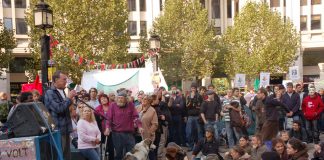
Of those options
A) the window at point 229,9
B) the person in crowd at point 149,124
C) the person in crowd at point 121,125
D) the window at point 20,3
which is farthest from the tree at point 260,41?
the person in crowd at point 121,125

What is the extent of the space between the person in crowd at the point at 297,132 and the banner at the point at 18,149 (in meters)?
7.84

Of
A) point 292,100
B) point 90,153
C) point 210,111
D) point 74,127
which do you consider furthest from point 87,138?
point 292,100

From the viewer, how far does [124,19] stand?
3244 cm

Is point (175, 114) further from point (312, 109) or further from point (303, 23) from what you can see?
point (303, 23)

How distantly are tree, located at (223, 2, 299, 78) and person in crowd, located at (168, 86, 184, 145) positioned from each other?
26750 mm

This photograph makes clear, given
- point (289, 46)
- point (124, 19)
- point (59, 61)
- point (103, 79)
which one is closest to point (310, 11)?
point (289, 46)

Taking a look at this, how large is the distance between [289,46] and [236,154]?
110 feet

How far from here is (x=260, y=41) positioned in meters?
40.7

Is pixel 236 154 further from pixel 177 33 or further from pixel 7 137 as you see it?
pixel 177 33

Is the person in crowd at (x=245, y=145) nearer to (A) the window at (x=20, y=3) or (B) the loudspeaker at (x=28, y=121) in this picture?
(B) the loudspeaker at (x=28, y=121)

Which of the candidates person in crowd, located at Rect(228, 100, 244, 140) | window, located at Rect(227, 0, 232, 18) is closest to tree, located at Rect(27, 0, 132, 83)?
person in crowd, located at Rect(228, 100, 244, 140)

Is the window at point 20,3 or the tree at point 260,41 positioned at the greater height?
the window at point 20,3

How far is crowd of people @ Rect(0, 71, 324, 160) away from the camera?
315 inches

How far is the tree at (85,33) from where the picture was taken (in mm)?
29438
